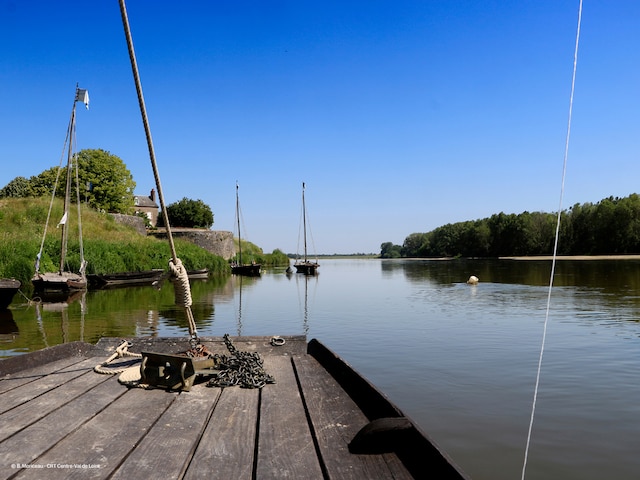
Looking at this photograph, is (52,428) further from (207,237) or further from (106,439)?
(207,237)

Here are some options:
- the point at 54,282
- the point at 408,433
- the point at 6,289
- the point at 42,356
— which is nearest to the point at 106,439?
the point at 408,433

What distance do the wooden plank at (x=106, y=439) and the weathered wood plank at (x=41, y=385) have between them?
767mm

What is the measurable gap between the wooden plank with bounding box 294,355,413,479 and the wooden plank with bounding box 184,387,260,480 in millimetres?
442

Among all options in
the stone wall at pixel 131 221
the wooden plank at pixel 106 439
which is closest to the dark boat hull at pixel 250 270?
the stone wall at pixel 131 221

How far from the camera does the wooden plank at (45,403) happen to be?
3617 mm

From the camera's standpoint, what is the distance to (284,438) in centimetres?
338

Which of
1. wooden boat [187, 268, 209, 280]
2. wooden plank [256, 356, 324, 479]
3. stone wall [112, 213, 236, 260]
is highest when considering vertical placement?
stone wall [112, 213, 236, 260]

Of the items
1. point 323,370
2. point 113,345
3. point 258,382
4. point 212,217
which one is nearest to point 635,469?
point 323,370

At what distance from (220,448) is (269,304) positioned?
2201cm

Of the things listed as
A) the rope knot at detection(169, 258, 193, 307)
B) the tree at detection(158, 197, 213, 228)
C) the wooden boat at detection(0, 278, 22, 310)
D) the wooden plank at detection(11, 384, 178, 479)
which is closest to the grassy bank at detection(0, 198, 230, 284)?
the wooden boat at detection(0, 278, 22, 310)

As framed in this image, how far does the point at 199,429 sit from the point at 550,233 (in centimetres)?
10957

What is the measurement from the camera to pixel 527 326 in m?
15.7

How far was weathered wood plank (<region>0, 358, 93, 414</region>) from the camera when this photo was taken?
421cm

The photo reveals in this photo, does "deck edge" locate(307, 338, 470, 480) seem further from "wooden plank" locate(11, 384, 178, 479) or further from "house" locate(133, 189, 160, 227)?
"house" locate(133, 189, 160, 227)
